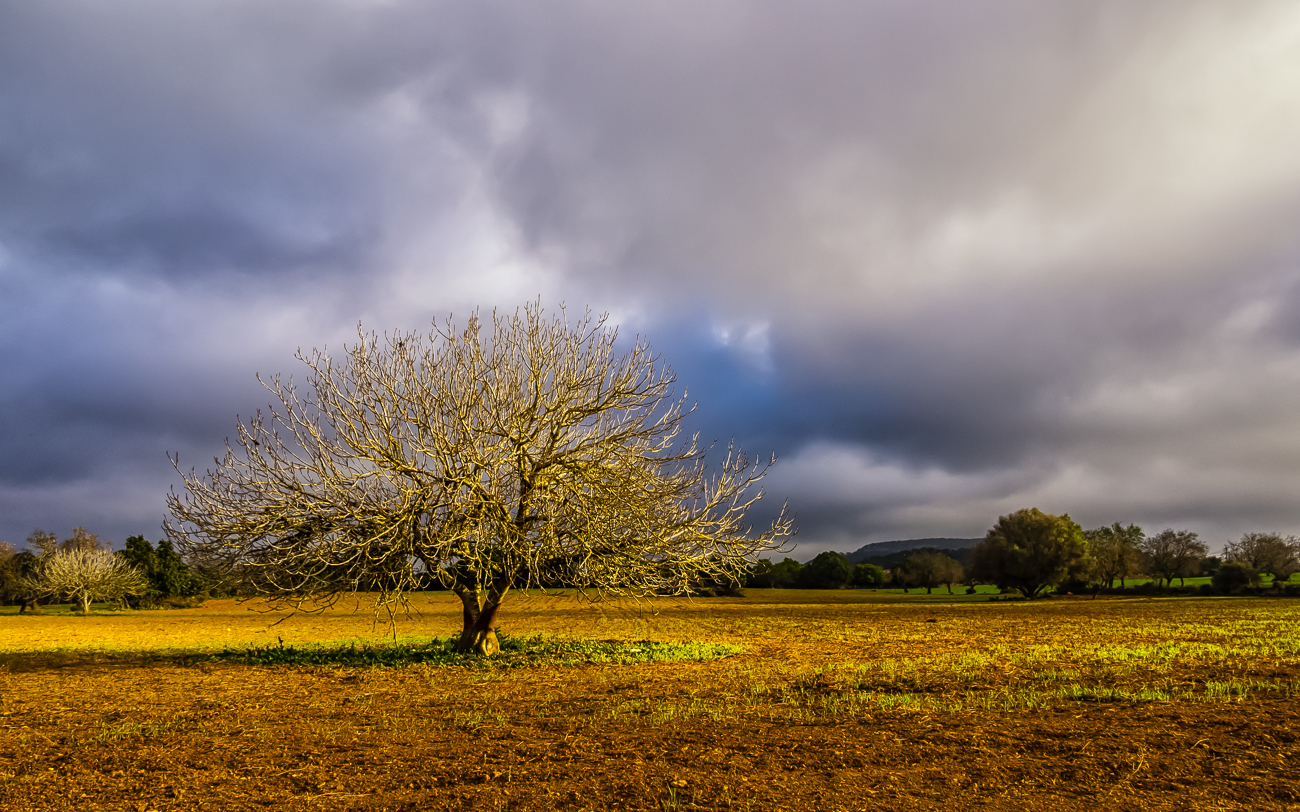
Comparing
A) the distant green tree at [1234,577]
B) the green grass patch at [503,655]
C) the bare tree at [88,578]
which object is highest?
the green grass patch at [503,655]

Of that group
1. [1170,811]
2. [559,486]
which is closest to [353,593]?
[559,486]

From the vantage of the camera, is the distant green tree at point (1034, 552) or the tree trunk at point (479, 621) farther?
the distant green tree at point (1034, 552)

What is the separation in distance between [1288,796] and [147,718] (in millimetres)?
13547

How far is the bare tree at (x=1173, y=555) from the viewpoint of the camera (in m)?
89.1

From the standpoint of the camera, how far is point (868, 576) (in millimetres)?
106750

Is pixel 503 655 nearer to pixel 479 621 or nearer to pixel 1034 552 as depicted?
pixel 479 621

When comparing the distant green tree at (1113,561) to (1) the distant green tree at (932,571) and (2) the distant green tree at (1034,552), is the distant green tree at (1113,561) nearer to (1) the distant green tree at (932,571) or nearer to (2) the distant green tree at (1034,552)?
(2) the distant green tree at (1034,552)

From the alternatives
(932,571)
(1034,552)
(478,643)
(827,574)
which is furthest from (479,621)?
(827,574)

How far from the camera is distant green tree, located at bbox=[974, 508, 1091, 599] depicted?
68.8 m

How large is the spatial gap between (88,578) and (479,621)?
60407 millimetres

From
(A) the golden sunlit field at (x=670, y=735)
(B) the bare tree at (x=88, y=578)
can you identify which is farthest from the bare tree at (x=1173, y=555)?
(B) the bare tree at (x=88, y=578)

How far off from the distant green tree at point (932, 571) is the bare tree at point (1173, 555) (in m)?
23.5

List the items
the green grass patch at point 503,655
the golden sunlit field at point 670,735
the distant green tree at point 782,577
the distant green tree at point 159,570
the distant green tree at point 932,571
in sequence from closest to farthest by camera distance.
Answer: the golden sunlit field at point 670,735 → the green grass patch at point 503,655 → the distant green tree at point 159,570 → the distant green tree at point 932,571 → the distant green tree at point 782,577

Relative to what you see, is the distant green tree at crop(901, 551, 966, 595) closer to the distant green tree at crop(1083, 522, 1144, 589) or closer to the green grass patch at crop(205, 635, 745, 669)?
the distant green tree at crop(1083, 522, 1144, 589)
